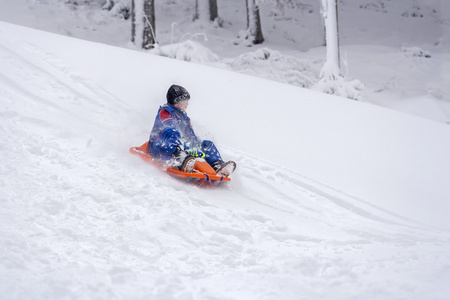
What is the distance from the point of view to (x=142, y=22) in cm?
1078

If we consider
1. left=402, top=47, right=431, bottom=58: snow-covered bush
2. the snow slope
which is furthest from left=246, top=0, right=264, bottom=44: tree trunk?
the snow slope

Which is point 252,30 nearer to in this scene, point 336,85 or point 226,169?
point 336,85

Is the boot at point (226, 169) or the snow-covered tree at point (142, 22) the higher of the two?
the snow-covered tree at point (142, 22)

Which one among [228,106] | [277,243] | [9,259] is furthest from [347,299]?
[228,106]

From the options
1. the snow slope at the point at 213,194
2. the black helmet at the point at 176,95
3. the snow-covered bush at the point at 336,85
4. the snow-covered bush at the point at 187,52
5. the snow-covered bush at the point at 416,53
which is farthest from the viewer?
the snow-covered bush at the point at 416,53

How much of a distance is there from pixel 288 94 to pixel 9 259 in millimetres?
5602

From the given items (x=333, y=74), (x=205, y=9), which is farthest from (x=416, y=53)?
(x=205, y=9)

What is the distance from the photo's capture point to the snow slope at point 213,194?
2922mm

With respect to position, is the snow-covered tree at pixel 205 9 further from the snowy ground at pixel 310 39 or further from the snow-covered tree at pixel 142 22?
the snow-covered tree at pixel 142 22

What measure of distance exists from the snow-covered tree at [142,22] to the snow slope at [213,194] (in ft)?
8.47

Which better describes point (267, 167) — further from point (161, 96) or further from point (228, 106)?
point (161, 96)

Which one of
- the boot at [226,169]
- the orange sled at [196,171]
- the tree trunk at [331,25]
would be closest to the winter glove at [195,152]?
the orange sled at [196,171]

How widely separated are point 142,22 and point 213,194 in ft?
23.9

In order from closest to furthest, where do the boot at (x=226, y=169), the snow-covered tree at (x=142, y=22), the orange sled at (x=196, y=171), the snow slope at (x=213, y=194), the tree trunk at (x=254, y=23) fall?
the snow slope at (x=213, y=194), the orange sled at (x=196, y=171), the boot at (x=226, y=169), the snow-covered tree at (x=142, y=22), the tree trunk at (x=254, y=23)
